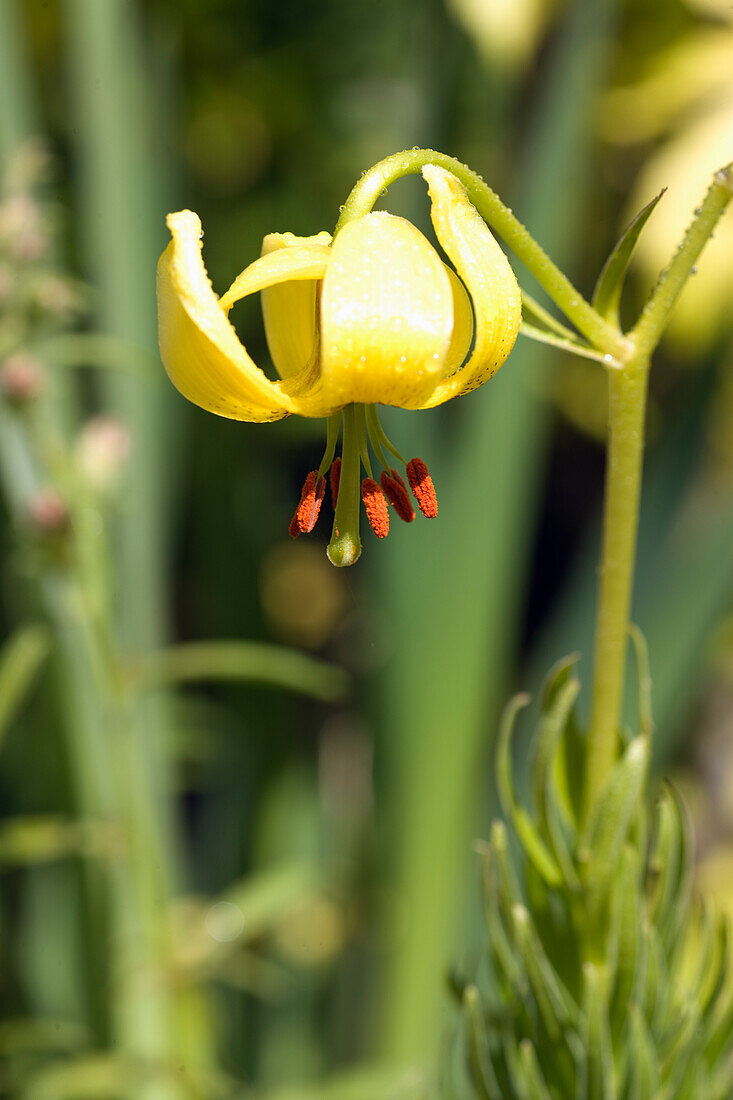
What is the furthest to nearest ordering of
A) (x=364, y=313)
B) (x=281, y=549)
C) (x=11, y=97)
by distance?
(x=281, y=549) < (x=11, y=97) < (x=364, y=313)

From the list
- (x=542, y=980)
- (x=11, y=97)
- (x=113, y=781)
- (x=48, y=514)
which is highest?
(x=11, y=97)

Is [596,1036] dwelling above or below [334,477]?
below

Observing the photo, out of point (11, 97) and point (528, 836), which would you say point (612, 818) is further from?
point (11, 97)

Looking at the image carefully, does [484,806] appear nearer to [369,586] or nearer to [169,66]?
[369,586]

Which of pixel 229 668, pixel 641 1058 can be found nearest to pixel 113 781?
pixel 229 668

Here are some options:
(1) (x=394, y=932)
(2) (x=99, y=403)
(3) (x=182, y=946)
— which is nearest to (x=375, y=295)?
(3) (x=182, y=946)

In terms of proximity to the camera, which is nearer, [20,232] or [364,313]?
[364,313]

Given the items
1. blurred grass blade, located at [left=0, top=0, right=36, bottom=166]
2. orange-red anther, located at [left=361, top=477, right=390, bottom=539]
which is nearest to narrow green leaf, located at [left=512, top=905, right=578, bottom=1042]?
orange-red anther, located at [left=361, top=477, right=390, bottom=539]

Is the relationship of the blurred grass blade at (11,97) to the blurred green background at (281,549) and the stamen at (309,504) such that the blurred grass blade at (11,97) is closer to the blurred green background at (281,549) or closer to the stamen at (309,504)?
the blurred green background at (281,549)
